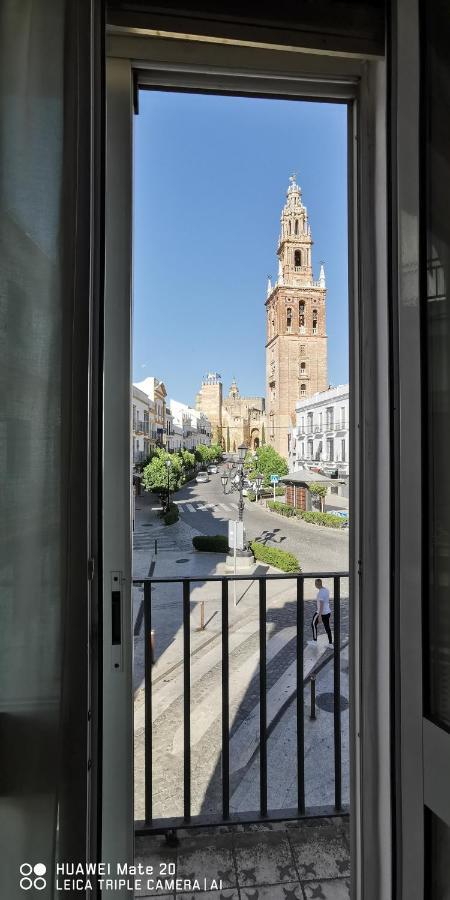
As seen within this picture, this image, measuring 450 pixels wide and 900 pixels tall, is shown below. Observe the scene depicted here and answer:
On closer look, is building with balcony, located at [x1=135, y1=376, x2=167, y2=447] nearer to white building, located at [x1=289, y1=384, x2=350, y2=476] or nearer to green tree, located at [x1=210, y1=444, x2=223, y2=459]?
green tree, located at [x1=210, y1=444, x2=223, y2=459]

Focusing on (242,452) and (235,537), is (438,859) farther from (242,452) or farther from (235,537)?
(242,452)

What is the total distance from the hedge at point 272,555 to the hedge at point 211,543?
102 mm

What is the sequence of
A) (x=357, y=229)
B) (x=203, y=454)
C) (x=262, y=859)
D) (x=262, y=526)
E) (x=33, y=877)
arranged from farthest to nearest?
(x=203, y=454), (x=262, y=526), (x=262, y=859), (x=357, y=229), (x=33, y=877)

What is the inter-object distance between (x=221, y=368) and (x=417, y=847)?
4.32 feet

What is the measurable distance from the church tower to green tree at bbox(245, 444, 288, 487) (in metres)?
0.04

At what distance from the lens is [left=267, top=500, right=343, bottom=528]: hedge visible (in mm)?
1281

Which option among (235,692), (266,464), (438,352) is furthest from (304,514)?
(235,692)

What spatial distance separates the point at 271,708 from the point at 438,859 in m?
0.78

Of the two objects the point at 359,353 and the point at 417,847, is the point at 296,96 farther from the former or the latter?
the point at 417,847

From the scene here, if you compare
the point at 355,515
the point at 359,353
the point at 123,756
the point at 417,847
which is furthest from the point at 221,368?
the point at 417,847

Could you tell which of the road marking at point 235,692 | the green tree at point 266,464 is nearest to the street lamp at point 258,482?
the green tree at point 266,464

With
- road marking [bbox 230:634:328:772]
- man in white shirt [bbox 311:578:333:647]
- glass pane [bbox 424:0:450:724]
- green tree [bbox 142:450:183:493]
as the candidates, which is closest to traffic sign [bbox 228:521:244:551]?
green tree [bbox 142:450:183:493]

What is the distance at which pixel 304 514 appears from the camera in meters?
1.32

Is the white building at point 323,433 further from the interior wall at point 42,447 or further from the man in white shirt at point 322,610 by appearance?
the interior wall at point 42,447
